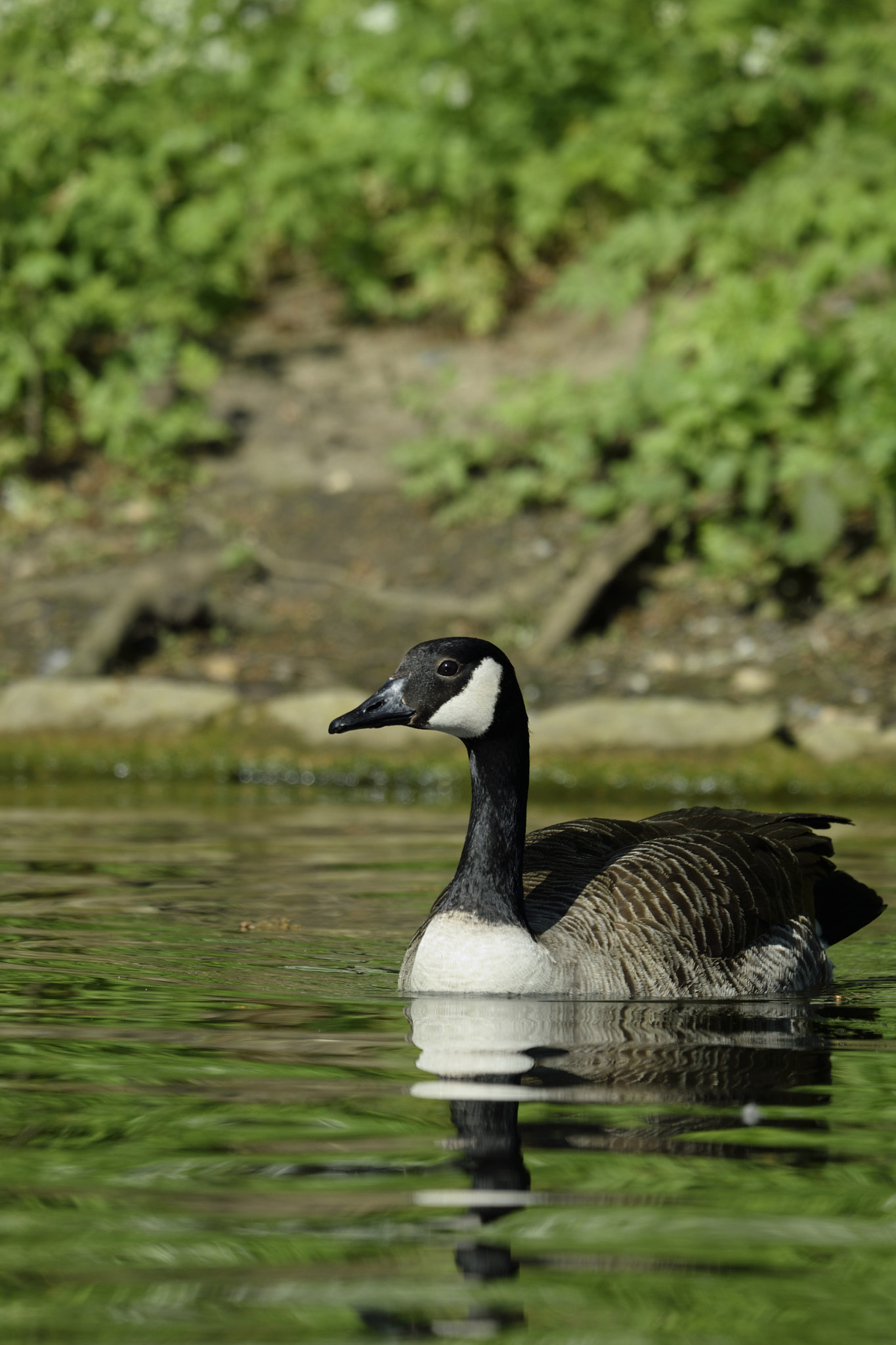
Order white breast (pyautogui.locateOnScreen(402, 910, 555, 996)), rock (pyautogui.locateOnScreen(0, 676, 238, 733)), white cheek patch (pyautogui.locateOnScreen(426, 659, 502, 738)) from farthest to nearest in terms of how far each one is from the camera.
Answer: rock (pyautogui.locateOnScreen(0, 676, 238, 733)) → white cheek patch (pyautogui.locateOnScreen(426, 659, 502, 738)) → white breast (pyautogui.locateOnScreen(402, 910, 555, 996))

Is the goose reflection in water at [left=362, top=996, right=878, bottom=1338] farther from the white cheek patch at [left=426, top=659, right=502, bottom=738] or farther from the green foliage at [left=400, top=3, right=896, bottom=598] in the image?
the green foliage at [left=400, top=3, right=896, bottom=598]

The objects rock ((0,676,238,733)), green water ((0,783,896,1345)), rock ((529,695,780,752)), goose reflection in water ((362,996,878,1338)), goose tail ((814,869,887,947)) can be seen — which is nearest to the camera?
green water ((0,783,896,1345))

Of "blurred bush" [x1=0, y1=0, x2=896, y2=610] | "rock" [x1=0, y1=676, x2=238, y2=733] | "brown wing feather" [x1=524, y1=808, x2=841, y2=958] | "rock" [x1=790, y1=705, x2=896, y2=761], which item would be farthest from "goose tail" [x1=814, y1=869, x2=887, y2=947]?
"blurred bush" [x1=0, y1=0, x2=896, y2=610]

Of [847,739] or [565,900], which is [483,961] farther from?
[847,739]

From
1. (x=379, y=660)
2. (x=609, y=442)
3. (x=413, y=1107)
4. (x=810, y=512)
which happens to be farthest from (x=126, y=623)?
(x=413, y=1107)

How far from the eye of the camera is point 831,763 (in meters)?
9.60

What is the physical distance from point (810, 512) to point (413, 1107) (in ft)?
27.8

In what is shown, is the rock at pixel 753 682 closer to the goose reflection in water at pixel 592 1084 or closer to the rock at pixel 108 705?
the rock at pixel 108 705

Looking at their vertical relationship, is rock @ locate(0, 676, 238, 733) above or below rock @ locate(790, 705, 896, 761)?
below

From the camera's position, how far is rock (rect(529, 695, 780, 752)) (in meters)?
9.91

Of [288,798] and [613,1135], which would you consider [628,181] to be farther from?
[613,1135]

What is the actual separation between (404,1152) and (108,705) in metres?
7.63

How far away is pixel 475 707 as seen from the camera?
5.34m

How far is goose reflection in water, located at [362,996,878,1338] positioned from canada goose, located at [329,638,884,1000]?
9 cm
